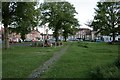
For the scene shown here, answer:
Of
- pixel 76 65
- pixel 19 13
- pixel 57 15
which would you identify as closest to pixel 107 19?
pixel 57 15

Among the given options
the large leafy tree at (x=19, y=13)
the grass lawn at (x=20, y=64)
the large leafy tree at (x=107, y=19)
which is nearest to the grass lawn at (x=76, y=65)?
the grass lawn at (x=20, y=64)

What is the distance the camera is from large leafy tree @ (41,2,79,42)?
77.2m

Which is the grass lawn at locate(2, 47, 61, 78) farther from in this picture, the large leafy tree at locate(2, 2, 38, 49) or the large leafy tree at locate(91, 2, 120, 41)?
the large leafy tree at locate(91, 2, 120, 41)

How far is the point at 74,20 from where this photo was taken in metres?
88.2

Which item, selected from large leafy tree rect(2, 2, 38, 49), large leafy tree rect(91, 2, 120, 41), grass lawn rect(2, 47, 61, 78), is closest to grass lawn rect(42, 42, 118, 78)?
grass lawn rect(2, 47, 61, 78)

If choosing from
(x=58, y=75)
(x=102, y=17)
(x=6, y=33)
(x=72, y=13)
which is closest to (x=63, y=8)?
(x=72, y=13)

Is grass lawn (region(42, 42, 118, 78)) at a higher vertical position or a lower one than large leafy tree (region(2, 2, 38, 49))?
lower

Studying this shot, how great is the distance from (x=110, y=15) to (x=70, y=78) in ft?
214

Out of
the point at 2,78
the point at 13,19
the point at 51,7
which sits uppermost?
the point at 51,7

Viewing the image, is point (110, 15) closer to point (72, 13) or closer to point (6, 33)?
point (72, 13)

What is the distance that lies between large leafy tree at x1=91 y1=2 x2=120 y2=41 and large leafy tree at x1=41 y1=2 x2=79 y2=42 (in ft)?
31.0

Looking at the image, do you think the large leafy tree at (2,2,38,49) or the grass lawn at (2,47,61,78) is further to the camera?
the large leafy tree at (2,2,38,49)

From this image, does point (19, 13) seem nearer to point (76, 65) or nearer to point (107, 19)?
point (76, 65)

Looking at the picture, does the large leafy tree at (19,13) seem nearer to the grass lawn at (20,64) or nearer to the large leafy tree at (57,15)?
the grass lawn at (20,64)
